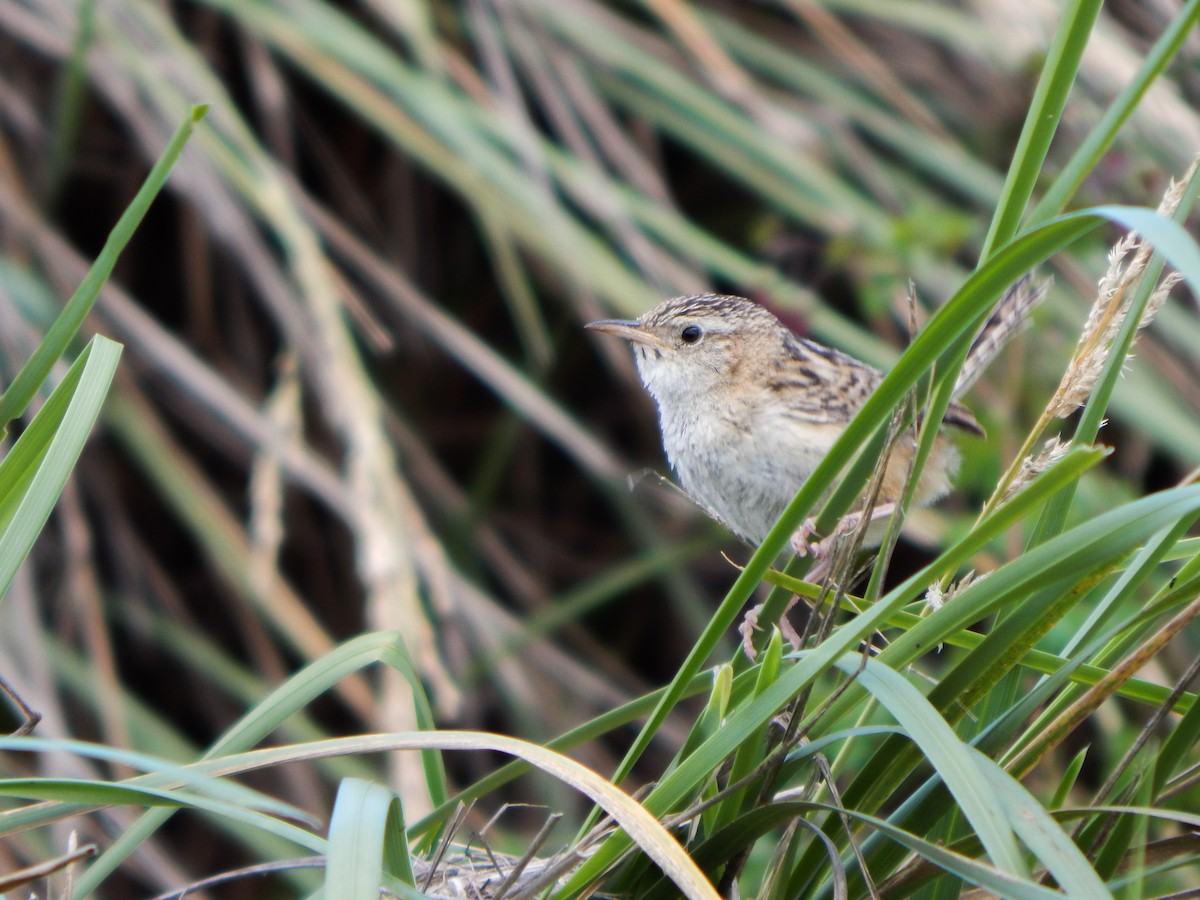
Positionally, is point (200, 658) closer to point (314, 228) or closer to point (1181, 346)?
point (314, 228)

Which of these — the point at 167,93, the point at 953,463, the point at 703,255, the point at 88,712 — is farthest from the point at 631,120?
the point at 88,712

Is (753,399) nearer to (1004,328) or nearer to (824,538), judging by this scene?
(1004,328)

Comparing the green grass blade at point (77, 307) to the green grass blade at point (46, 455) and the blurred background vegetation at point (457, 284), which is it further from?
the blurred background vegetation at point (457, 284)

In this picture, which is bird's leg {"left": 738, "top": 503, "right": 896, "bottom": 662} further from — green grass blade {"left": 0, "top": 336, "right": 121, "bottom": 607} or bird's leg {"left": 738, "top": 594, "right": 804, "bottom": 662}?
green grass blade {"left": 0, "top": 336, "right": 121, "bottom": 607}

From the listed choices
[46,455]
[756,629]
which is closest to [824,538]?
[756,629]

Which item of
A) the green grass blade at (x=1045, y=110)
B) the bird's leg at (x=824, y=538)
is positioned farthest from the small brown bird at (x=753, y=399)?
the green grass blade at (x=1045, y=110)

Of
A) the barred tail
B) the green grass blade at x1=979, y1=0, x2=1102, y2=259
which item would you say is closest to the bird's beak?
the barred tail
